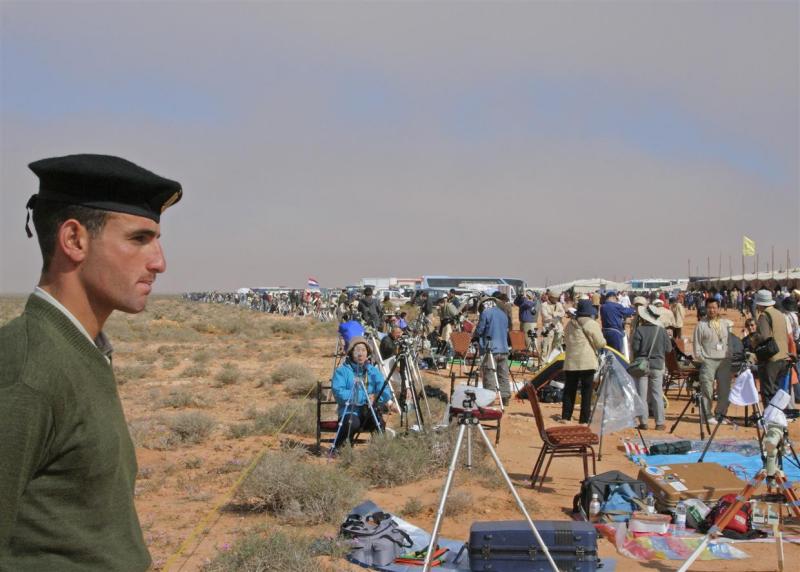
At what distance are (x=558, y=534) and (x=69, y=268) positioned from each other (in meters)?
4.56

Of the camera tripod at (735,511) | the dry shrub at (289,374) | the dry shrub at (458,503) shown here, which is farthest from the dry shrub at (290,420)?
the camera tripod at (735,511)

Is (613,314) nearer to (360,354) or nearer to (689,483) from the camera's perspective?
(360,354)

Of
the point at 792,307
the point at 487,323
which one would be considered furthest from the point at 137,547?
the point at 792,307

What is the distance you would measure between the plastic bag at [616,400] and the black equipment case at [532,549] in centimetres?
399

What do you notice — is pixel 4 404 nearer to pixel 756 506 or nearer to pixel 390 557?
pixel 390 557

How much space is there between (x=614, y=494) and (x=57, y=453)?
20.5 feet

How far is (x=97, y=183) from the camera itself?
1.46 m

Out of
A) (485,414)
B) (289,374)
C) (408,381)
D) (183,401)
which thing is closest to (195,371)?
(289,374)

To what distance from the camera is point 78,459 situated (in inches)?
51.4

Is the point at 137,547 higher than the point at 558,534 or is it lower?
higher

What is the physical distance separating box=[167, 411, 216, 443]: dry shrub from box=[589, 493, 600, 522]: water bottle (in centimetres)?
623

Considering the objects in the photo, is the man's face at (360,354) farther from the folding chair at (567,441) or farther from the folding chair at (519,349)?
the folding chair at (519,349)

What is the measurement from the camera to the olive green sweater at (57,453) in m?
1.20

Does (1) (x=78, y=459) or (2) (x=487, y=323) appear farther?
(2) (x=487, y=323)
